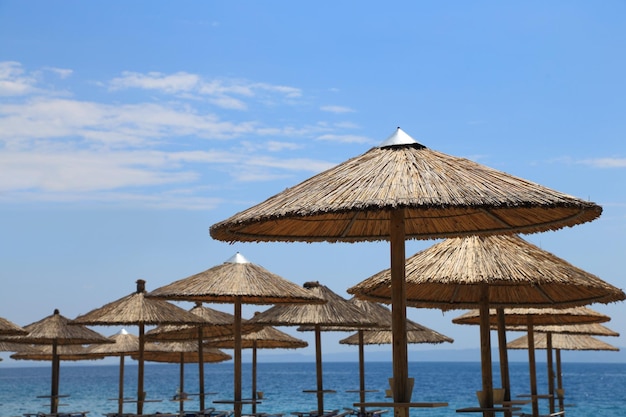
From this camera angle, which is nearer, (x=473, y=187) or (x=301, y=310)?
(x=473, y=187)

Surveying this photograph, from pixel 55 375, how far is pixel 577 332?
9.69 meters

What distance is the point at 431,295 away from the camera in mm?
9641

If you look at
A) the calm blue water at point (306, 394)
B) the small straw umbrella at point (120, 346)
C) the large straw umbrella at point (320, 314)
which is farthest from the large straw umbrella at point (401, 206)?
the small straw umbrella at point (120, 346)

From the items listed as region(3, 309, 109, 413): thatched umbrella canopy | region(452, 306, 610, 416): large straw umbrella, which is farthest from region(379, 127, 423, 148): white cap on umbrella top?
region(3, 309, 109, 413): thatched umbrella canopy

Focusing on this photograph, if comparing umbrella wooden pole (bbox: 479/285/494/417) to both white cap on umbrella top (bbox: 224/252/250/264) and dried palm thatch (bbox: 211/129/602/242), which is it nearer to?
dried palm thatch (bbox: 211/129/602/242)

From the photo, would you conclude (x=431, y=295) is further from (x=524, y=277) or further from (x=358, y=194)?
(x=358, y=194)

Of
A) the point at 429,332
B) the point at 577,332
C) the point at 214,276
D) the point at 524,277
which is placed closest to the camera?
the point at 524,277

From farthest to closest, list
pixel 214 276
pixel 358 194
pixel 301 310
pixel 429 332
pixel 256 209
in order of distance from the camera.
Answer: pixel 429 332, pixel 301 310, pixel 214 276, pixel 256 209, pixel 358 194

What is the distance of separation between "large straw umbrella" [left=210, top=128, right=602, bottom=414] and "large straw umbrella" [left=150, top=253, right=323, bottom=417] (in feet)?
14.5

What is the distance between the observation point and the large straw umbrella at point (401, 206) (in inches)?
199

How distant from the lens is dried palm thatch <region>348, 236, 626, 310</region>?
779cm

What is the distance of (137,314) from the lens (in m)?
12.8

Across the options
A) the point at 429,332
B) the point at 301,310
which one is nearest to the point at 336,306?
the point at 301,310

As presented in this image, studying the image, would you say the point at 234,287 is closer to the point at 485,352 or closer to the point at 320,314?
the point at 320,314
